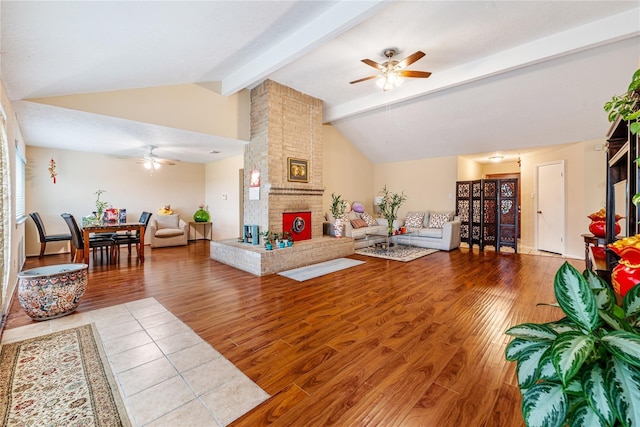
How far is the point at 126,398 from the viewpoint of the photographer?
1672 mm

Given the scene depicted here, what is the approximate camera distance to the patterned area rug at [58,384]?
1.53 metres

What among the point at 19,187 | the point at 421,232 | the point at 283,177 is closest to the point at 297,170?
the point at 283,177

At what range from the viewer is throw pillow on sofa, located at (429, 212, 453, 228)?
6.79 meters

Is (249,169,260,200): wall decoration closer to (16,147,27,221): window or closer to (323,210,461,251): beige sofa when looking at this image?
(323,210,461,251): beige sofa

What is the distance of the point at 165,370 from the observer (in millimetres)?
1946

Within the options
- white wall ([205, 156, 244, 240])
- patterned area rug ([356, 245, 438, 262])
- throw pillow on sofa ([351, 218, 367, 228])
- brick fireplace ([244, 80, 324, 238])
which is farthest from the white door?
white wall ([205, 156, 244, 240])

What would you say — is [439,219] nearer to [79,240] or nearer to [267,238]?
[267,238]

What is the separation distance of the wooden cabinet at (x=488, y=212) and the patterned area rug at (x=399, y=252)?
1246 millimetres

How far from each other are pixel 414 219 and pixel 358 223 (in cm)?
159

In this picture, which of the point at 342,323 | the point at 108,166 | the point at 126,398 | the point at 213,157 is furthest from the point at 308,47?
the point at 108,166

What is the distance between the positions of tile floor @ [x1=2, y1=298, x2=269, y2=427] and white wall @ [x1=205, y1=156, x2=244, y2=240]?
432 cm

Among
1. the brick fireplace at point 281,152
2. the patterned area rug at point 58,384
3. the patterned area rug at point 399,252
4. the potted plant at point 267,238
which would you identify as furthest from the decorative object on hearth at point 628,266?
the brick fireplace at point 281,152

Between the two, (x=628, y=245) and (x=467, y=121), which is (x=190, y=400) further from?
(x=467, y=121)

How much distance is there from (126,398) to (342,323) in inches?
68.4
